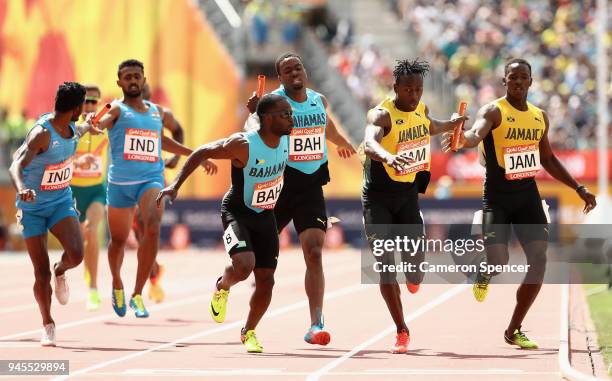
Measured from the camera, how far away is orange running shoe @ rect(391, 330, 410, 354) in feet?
37.5

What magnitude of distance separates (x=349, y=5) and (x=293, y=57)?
2855 centimetres

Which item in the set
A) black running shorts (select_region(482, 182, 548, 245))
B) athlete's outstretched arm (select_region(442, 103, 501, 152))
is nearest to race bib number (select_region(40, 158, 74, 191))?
Result: athlete's outstretched arm (select_region(442, 103, 501, 152))

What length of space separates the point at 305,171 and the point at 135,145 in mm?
3100

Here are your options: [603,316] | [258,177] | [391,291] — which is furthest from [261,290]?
[603,316]

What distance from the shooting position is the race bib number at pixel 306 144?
1209 centimetres

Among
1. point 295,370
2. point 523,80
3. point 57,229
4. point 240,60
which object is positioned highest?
point 240,60

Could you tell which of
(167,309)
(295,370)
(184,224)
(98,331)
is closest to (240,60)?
(184,224)

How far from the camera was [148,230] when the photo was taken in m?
14.7

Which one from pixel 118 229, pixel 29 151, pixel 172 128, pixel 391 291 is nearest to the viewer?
pixel 391 291

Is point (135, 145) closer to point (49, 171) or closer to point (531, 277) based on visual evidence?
point (49, 171)

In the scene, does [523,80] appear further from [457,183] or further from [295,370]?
[457,183]

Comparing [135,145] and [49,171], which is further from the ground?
[135,145]

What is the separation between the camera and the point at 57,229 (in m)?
12.5

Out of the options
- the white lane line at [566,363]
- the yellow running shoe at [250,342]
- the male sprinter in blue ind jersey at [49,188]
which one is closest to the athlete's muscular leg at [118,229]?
the male sprinter in blue ind jersey at [49,188]
